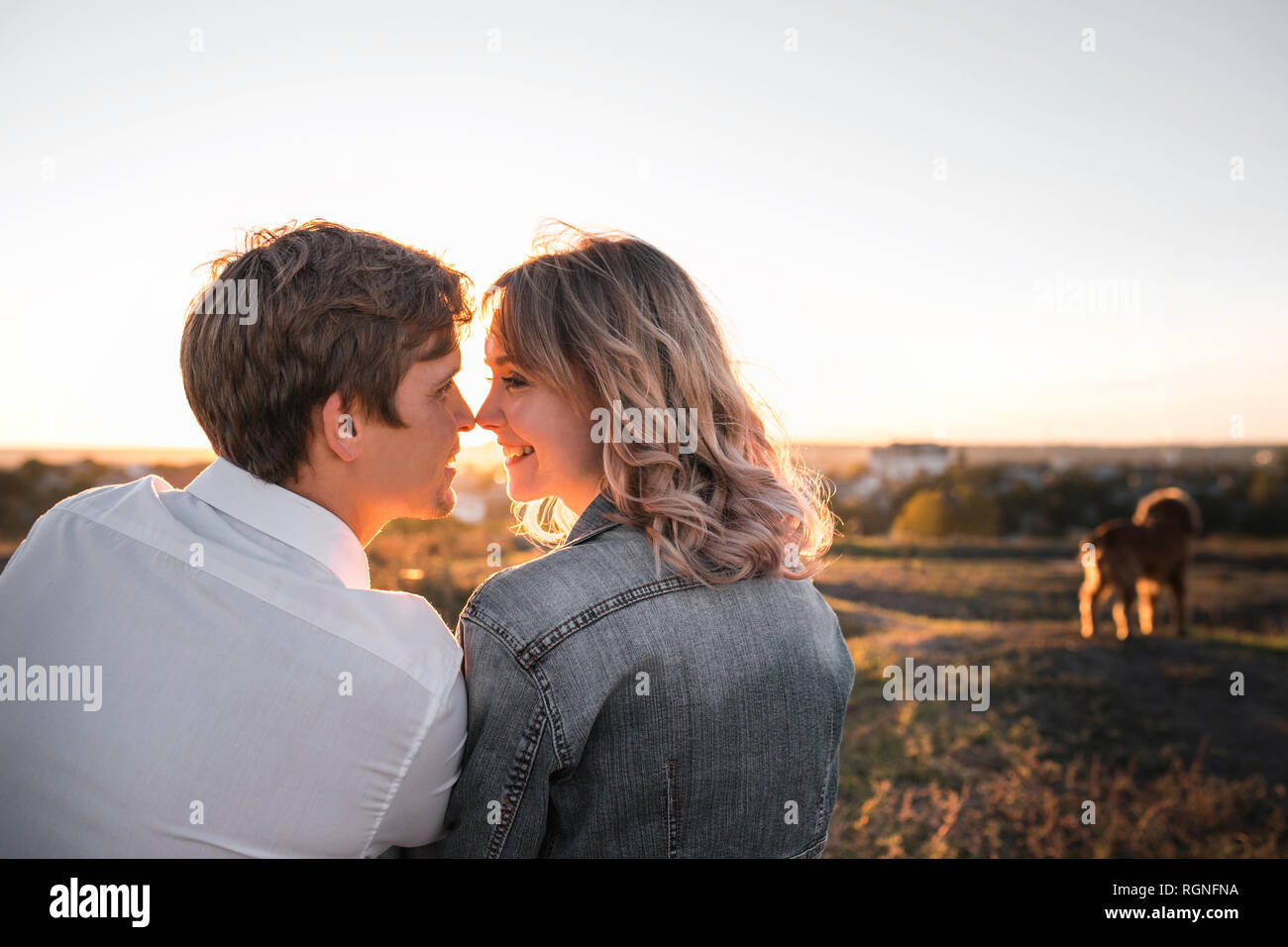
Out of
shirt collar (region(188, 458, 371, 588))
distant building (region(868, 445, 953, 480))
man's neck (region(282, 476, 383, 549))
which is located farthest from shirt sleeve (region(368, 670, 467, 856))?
distant building (region(868, 445, 953, 480))

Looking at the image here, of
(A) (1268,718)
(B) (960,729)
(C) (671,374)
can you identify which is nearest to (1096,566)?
(A) (1268,718)

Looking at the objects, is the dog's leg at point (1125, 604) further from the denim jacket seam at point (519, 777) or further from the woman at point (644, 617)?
the denim jacket seam at point (519, 777)

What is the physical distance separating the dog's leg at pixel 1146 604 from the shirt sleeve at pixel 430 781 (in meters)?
8.36

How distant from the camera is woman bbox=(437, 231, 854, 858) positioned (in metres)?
1.67

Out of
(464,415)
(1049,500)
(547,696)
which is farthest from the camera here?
(1049,500)

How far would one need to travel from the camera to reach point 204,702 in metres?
1.52

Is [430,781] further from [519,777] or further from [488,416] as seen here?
[488,416]

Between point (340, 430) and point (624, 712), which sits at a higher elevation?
point (340, 430)

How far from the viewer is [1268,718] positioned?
6156mm

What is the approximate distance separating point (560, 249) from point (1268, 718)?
21.5 ft

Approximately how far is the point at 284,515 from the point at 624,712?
819mm

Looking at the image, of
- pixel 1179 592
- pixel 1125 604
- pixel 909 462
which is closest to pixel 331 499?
pixel 1125 604

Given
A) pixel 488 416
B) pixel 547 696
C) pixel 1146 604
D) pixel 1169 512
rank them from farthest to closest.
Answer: pixel 1169 512, pixel 1146 604, pixel 488 416, pixel 547 696
